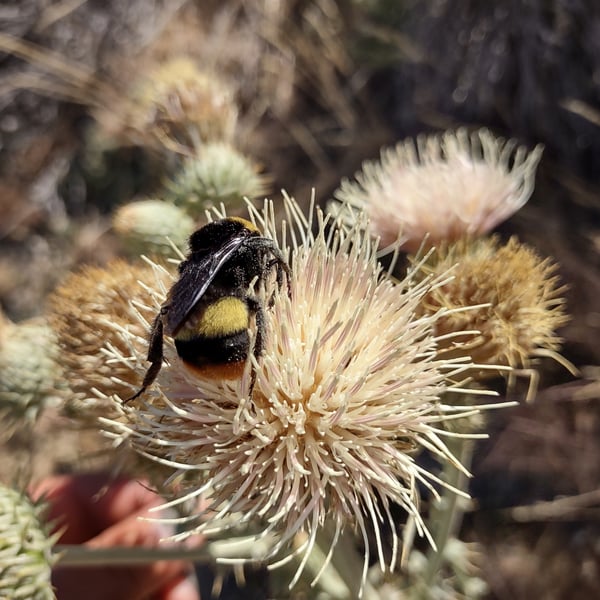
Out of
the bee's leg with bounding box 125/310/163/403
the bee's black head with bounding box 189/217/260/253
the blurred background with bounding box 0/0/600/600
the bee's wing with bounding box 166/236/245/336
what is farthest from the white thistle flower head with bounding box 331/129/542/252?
the blurred background with bounding box 0/0/600/600

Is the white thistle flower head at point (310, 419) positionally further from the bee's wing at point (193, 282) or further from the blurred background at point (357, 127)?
the blurred background at point (357, 127)

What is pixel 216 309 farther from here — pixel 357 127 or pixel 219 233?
pixel 357 127

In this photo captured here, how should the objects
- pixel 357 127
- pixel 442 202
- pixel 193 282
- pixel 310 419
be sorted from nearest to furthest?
1. pixel 193 282
2. pixel 310 419
3. pixel 442 202
4. pixel 357 127

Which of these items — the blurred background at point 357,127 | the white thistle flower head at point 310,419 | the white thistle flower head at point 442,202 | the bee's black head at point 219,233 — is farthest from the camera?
the blurred background at point 357,127

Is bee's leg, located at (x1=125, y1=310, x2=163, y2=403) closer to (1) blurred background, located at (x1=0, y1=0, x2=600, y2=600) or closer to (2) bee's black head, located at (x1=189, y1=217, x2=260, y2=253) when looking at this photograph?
(2) bee's black head, located at (x1=189, y1=217, x2=260, y2=253)

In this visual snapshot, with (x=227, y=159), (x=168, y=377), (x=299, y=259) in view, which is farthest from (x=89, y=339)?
(x=227, y=159)

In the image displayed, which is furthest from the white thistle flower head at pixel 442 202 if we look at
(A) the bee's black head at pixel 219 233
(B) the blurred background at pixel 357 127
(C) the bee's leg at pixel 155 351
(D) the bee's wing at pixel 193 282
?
(B) the blurred background at pixel 357 127

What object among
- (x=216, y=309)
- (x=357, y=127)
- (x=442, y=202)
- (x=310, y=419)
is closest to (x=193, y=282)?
(x=216, y=309)
